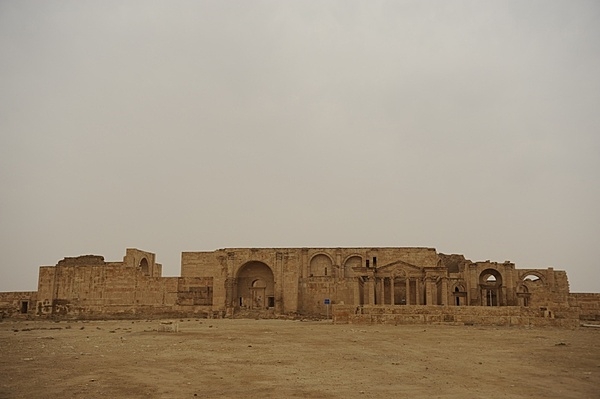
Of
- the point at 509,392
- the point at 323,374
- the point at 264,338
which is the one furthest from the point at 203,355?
the point at 509,392

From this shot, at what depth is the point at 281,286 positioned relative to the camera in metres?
40.3

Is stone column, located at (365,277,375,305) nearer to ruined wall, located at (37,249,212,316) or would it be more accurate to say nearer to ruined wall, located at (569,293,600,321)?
ruined wall, located at (37,249,212,316)

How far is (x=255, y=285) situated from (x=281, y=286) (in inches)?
167

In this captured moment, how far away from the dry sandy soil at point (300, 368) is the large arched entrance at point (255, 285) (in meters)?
25.9

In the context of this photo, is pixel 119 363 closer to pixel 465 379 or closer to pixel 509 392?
pixel 465 379

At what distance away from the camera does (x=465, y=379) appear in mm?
9578

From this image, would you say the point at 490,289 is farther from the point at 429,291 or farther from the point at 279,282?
the point at 279,282

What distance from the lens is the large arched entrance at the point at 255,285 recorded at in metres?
43.1

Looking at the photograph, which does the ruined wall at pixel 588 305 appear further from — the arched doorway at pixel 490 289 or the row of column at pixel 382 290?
the row of column at pixel 382 290

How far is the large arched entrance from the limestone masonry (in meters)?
0.09

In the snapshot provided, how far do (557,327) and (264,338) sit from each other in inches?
597

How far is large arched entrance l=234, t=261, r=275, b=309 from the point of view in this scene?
141 feet

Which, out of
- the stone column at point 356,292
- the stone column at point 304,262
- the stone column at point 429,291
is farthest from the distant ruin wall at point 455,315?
the stone column at point 304,262

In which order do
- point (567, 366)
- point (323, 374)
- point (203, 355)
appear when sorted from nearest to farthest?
point (323, 374), point (567, 366), point (203, 355)
